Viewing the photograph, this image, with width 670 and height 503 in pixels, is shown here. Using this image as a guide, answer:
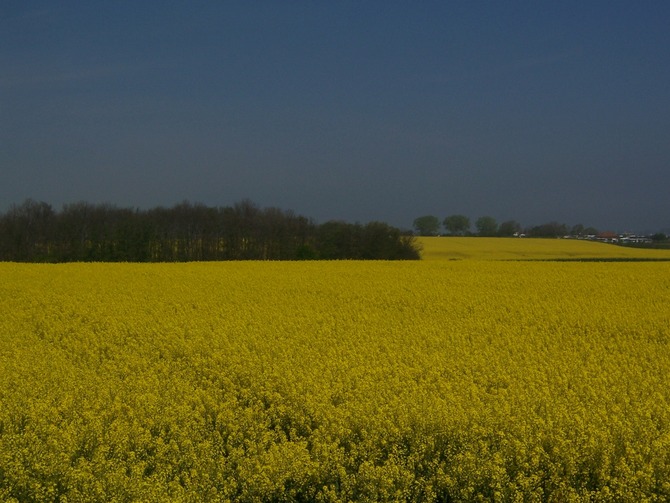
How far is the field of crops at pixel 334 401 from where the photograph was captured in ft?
19.4

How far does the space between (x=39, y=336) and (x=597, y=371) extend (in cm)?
1063

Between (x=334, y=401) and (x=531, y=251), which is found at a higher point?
(x=531, y=251)

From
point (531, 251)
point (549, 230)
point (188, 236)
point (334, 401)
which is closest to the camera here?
point (334, 401)

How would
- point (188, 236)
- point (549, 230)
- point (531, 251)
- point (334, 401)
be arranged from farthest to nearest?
point (549, 230)
point (531, 251)
point (188, 236)
point (334, 401)

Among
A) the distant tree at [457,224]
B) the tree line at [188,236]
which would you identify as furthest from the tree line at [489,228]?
the tree line at [188,236]

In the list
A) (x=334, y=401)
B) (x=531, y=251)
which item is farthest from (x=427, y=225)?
(x=334, y=401)

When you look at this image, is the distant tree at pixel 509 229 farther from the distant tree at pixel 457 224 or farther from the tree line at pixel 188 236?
the tree line at pixel 188 236

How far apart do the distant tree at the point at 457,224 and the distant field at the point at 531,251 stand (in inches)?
1304

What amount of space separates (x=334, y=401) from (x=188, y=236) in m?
46.3

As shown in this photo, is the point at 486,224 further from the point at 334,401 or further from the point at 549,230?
the point at 334,401

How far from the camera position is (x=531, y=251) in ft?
186

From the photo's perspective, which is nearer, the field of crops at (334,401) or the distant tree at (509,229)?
the field of crops at (334,401)

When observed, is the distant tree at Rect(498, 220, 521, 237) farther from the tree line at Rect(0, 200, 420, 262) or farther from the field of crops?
the field of crops

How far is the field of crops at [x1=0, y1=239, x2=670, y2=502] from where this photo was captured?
592 cm
